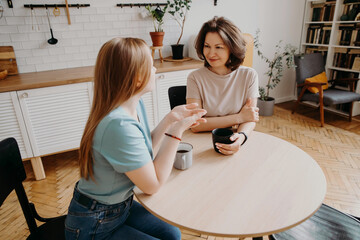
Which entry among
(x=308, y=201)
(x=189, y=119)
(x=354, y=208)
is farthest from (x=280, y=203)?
(x=354, y=208)

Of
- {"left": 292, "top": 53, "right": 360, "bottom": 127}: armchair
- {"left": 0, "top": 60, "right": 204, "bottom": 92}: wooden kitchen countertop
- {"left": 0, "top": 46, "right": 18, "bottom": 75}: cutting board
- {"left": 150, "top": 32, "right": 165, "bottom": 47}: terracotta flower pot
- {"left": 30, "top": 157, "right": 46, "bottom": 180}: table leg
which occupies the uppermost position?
{"left": 150, "top": 32, "right": 165, "bottom": 47}: terracotta flower pot

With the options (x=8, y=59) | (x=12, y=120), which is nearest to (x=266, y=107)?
(x=12, y=120)

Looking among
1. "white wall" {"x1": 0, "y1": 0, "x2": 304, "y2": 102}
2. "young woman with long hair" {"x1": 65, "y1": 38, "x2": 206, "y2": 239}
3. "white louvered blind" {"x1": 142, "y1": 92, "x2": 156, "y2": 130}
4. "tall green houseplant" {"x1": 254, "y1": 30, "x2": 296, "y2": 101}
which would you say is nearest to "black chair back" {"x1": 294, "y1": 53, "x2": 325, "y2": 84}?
"tall green houseplant" {"x1": 254, "y1": 30, "x2": 296, "y2": 101}

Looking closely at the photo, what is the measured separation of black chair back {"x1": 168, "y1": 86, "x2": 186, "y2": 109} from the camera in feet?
6.11

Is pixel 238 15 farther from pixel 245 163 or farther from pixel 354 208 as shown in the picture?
pixel 245 163

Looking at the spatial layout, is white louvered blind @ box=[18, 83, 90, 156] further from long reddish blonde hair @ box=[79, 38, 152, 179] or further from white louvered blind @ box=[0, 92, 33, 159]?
long reddish blonde hair @ box=[79, 38, 152, 179]

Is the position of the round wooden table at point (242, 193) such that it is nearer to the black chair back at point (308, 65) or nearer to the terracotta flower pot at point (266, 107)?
the terracotta flower pot at point (266, 107)

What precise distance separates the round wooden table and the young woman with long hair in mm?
100

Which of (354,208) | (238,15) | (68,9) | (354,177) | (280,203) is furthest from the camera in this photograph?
(238,15)

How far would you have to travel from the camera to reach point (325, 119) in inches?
153

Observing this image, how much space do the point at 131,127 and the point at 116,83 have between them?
0.17m

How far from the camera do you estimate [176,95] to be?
1874 millimetres

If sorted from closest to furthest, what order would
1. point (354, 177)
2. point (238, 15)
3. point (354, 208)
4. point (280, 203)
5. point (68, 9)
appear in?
point (280, 203) < point (354, 208) < point (354, 177) < point (68, 9) < point (238, 15)

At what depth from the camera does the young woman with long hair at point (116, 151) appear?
2.90 ft
